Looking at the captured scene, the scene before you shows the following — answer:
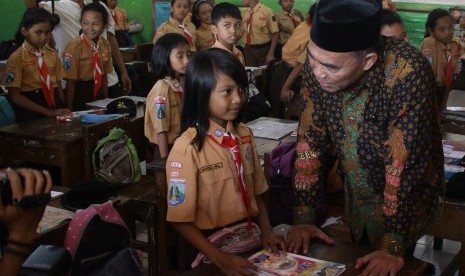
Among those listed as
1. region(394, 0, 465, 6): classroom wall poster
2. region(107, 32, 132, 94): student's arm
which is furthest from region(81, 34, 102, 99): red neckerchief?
region(394, 0, 465, 6): classroom wall poster

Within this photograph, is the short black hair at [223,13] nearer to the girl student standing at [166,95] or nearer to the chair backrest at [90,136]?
the girl student standing at [166,95]

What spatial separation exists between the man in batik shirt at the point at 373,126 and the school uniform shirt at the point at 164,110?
1.64 meters

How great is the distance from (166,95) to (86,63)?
166 cm

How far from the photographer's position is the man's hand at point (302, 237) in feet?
5.68

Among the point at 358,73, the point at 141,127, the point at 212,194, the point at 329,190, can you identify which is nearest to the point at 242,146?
the point at 212,194

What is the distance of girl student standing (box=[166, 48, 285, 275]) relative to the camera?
6.20 ft

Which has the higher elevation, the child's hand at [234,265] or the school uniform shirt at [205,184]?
the school uniform shirt at [205,184]

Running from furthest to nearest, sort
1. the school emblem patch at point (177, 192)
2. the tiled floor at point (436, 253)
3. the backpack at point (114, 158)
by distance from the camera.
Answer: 1. the tiled floor at point (436, 253)
2. the backpack at point (114, 158)
3. the school emblem patch at point (177, 192)

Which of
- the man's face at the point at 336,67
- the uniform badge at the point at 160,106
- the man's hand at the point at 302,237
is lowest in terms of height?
the man's hand at the point at 302,237

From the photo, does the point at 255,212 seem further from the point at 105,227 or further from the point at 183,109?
the point at 105,227

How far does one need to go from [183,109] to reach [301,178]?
1.52 feet

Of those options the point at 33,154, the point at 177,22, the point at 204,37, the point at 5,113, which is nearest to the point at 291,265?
the point at 33,154

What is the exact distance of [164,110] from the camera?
3.37 metres

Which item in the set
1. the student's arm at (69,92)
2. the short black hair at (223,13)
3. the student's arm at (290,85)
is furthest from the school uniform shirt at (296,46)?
the student's arm at (69,92)
